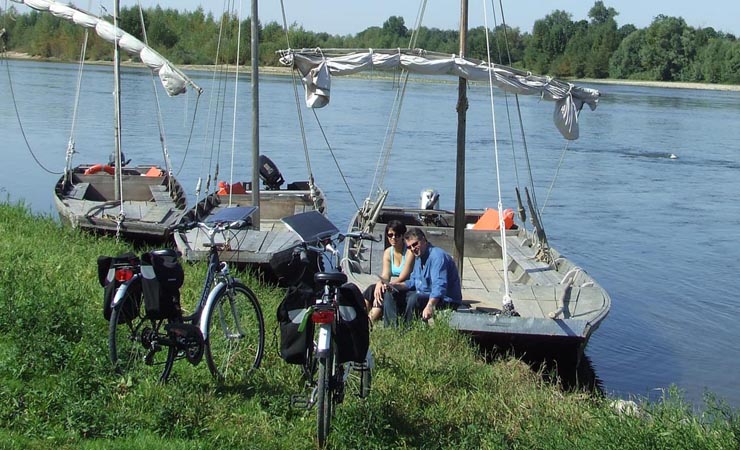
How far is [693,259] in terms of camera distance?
66.7 ft

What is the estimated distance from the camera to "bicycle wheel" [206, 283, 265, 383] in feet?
20.9

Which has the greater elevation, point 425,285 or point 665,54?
point 665,54

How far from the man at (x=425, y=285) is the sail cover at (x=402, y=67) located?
82.0 inches

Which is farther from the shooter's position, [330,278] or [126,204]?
[126,204]

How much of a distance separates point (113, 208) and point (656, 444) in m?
11.8

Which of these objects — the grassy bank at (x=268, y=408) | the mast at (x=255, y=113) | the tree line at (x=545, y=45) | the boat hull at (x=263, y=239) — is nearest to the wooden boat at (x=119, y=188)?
the boat hull at (x=263, y=239)

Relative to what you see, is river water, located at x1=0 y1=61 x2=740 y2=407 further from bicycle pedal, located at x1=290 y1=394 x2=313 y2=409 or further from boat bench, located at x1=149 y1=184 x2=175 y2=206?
bicycle pedal, located at x1=290 y1=394 x2=313 y2=409

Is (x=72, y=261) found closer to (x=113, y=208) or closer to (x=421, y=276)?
(x=421, y=276)

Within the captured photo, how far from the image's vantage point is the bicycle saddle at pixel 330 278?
17.8 ft

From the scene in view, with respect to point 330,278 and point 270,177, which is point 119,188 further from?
point 330,278

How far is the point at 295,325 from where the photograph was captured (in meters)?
5.58

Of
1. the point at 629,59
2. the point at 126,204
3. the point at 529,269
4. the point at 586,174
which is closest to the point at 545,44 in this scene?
the point at 629,59

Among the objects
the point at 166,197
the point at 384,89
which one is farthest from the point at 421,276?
the point at 384,89

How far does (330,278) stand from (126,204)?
1194 centimetres
